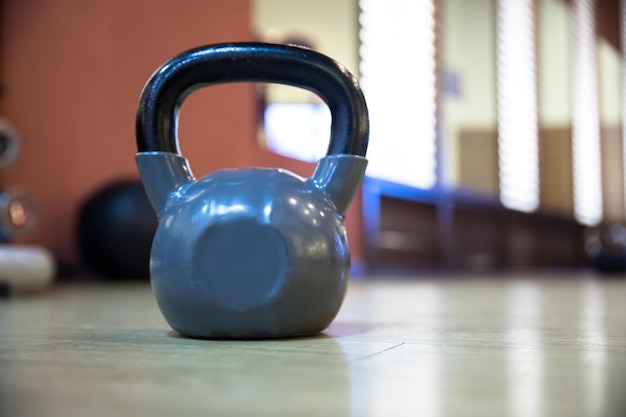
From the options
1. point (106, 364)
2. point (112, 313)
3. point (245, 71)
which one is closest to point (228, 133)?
point (112, 313)

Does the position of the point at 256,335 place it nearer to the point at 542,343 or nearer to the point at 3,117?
the point at 542,343

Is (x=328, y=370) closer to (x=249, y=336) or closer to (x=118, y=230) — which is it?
(x=249, y=336)

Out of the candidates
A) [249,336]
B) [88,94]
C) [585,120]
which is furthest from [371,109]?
[585,120]

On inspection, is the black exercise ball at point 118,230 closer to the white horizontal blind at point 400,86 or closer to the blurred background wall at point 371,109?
the blurred background wall at point 371,109

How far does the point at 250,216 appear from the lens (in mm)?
922

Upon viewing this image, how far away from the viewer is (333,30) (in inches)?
190

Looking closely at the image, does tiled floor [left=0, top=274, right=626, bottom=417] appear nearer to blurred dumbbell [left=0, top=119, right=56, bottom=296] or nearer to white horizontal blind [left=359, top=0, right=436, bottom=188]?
blurred dumbbell [left=0, top=119, right=56, bottom=296]

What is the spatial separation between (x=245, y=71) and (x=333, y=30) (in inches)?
156

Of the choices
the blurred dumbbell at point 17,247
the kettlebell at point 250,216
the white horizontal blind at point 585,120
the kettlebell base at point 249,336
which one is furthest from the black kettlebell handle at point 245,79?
the white horizontal blind at point 585,120

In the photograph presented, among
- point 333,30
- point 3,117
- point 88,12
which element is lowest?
point 3,117

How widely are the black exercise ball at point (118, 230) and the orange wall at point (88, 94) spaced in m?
0.22

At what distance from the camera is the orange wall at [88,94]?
10.4 ft

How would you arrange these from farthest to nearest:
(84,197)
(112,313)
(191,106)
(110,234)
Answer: (191,106), (84,197), (110,234), (112,313)

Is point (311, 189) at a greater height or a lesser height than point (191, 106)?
lesser
